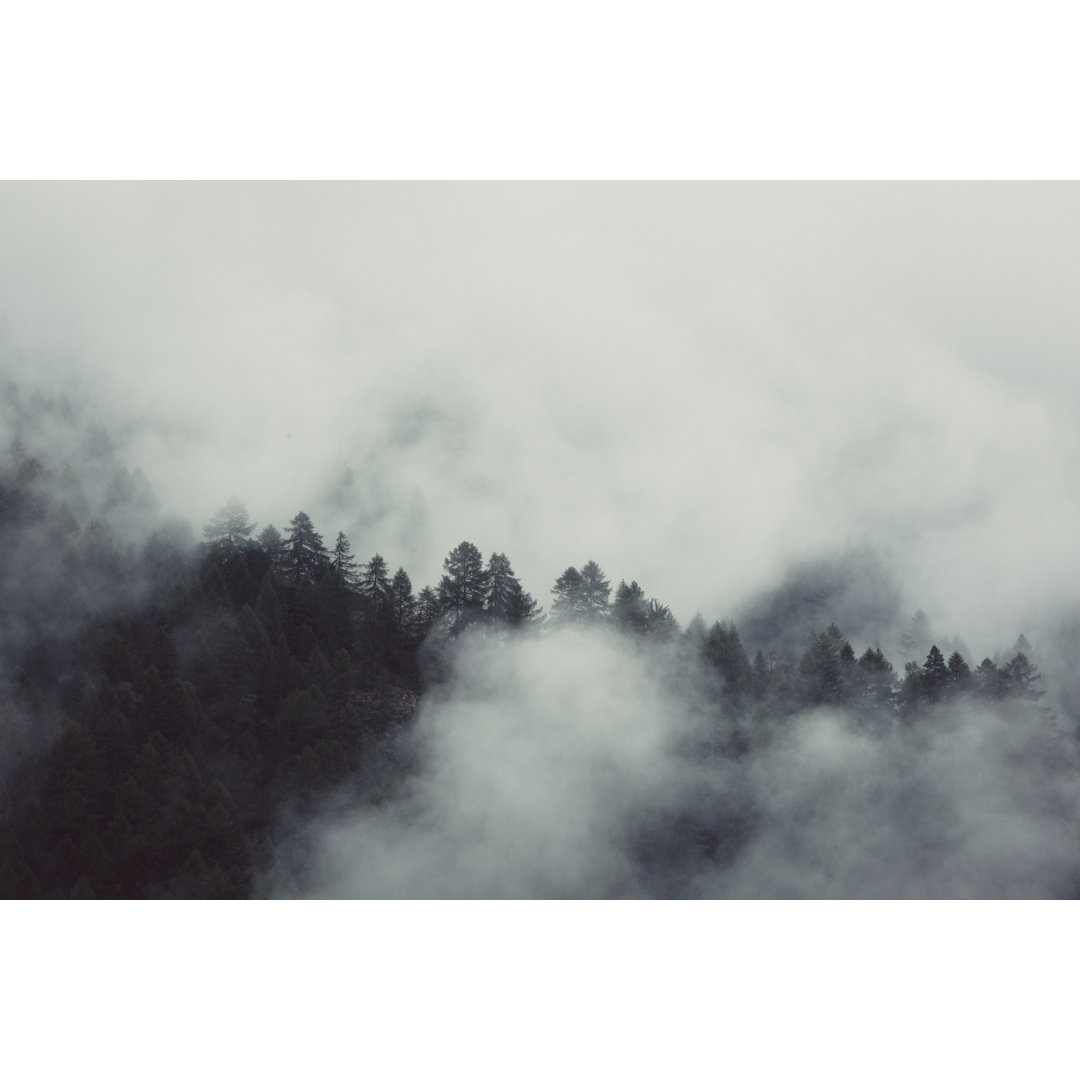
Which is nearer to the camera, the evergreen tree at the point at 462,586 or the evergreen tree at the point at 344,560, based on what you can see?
the evergreen tree at the point at 462,586

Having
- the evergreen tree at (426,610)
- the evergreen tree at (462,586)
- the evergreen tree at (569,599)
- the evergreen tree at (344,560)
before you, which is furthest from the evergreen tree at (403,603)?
the evergreen tree at (569,599)

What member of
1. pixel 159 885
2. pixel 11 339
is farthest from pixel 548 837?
pixel 11 339

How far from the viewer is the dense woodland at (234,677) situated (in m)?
21.7

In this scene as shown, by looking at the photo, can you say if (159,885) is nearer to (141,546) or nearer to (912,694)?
(141,546)

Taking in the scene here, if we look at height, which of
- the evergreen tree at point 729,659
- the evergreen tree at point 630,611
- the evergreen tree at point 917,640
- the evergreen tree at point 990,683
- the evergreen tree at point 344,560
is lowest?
the evergreen tree at point 990,683

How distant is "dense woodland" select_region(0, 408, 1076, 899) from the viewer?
2170 cm

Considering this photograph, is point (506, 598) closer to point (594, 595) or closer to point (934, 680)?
point (594, 595)

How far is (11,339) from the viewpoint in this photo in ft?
118

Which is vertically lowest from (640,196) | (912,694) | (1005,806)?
(1005,806)

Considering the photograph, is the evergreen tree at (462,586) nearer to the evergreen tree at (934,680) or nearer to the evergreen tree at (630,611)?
the evergreen tree at (630,611)

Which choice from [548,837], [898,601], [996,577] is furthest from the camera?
[898,601]

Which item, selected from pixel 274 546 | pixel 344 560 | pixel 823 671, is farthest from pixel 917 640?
pixel 274 546

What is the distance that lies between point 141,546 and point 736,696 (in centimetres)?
2499

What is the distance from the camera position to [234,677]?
87.3 feet
